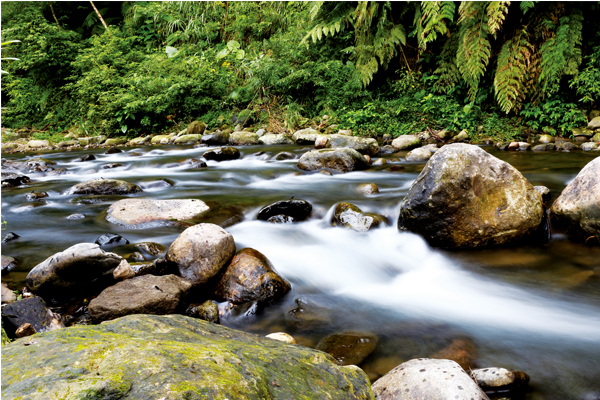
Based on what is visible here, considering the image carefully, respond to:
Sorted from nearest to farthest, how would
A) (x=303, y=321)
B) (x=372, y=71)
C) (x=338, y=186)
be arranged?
(x=303, y=321)
(x=338, y=186)
(x=372, y=71)

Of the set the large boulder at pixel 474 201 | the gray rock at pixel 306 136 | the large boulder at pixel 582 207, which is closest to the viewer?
the large boulder at pixel 582 207

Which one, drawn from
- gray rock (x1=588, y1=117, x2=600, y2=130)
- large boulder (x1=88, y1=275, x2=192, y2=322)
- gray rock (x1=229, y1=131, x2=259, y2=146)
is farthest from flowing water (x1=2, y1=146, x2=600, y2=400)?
gray rock (x1=229, y1=131, x2=259, y2=146)

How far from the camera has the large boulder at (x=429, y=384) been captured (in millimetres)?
1537

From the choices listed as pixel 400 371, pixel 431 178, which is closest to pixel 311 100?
pixel 431 178

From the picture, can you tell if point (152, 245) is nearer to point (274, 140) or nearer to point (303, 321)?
point (303, 321)

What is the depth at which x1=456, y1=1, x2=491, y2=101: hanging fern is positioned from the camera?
26.3 ft

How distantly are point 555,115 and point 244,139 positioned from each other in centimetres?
800

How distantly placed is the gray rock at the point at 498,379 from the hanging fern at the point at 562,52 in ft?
27.1

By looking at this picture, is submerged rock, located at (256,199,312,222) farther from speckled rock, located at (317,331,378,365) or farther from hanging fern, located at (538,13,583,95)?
hanging fern, located at (538,13,583,95)

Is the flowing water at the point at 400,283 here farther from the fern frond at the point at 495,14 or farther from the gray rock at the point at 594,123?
the gray rock at the point at 594,123

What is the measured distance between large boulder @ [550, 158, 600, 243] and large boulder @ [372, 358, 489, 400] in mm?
2523

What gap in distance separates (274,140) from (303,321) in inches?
322

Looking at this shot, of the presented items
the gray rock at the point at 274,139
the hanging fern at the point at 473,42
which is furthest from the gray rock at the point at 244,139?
the hanging fern at the point at 473,42

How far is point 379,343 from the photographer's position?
2375 mm
